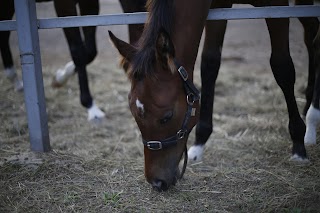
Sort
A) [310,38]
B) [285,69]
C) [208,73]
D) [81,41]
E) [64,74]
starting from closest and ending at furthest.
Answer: [285,69], [208,73], [310,38], [81,41], [64,74]

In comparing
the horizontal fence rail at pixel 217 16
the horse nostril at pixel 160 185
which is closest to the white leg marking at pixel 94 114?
the horizontal fence rail at pixel 217 16

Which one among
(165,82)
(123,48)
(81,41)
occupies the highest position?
(123,48)

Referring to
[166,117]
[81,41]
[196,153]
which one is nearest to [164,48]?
[166,117]

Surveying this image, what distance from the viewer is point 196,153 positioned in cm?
336

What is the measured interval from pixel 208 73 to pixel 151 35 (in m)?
1.06

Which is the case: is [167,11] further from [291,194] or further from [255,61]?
[255,61]

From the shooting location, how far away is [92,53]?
15.3 feet

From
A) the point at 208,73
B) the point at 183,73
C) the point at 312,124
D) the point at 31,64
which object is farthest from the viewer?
the point at 312,124

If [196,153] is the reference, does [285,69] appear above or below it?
above

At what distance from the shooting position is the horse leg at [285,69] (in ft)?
9.37

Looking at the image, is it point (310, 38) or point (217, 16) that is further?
point (310, 38)

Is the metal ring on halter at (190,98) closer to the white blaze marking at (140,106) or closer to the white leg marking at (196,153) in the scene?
the white blaze marking at (140,106)

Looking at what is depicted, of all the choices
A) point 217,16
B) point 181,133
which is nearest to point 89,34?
point 217,16

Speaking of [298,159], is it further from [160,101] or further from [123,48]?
[123,48]
